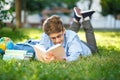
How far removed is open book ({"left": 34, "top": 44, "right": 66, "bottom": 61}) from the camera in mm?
Answer: 6711

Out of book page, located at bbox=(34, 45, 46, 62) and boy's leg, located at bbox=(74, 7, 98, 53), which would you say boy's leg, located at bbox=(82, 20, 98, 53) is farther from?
book page, located at bbox=(34, 45, 46, 62)

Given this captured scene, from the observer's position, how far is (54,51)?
6758mm

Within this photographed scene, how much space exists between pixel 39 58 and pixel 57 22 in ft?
2.19

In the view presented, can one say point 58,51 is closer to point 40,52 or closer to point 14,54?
point 40,52

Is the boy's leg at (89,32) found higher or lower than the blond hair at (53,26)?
lower

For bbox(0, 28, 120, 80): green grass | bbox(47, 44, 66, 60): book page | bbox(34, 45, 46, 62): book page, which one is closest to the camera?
bbox(0, 28, 120, 80): green grass

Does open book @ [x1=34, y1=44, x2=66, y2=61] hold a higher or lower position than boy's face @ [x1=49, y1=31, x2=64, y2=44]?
lower

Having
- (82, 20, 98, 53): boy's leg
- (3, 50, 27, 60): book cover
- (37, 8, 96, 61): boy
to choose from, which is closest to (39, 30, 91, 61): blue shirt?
(37, 8, 96, 61): boy

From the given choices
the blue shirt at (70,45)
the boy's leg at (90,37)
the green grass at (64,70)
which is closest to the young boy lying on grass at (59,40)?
the blue shirt at (70,45)

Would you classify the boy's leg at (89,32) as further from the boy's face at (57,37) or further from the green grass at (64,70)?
the green grass at (64,70)

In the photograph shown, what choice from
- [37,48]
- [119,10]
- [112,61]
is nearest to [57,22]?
[37,48]

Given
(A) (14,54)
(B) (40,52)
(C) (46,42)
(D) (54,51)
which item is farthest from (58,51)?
(A) (14,54)

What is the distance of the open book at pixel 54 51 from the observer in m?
6.71

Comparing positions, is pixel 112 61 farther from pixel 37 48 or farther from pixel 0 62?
pixel 0 62
